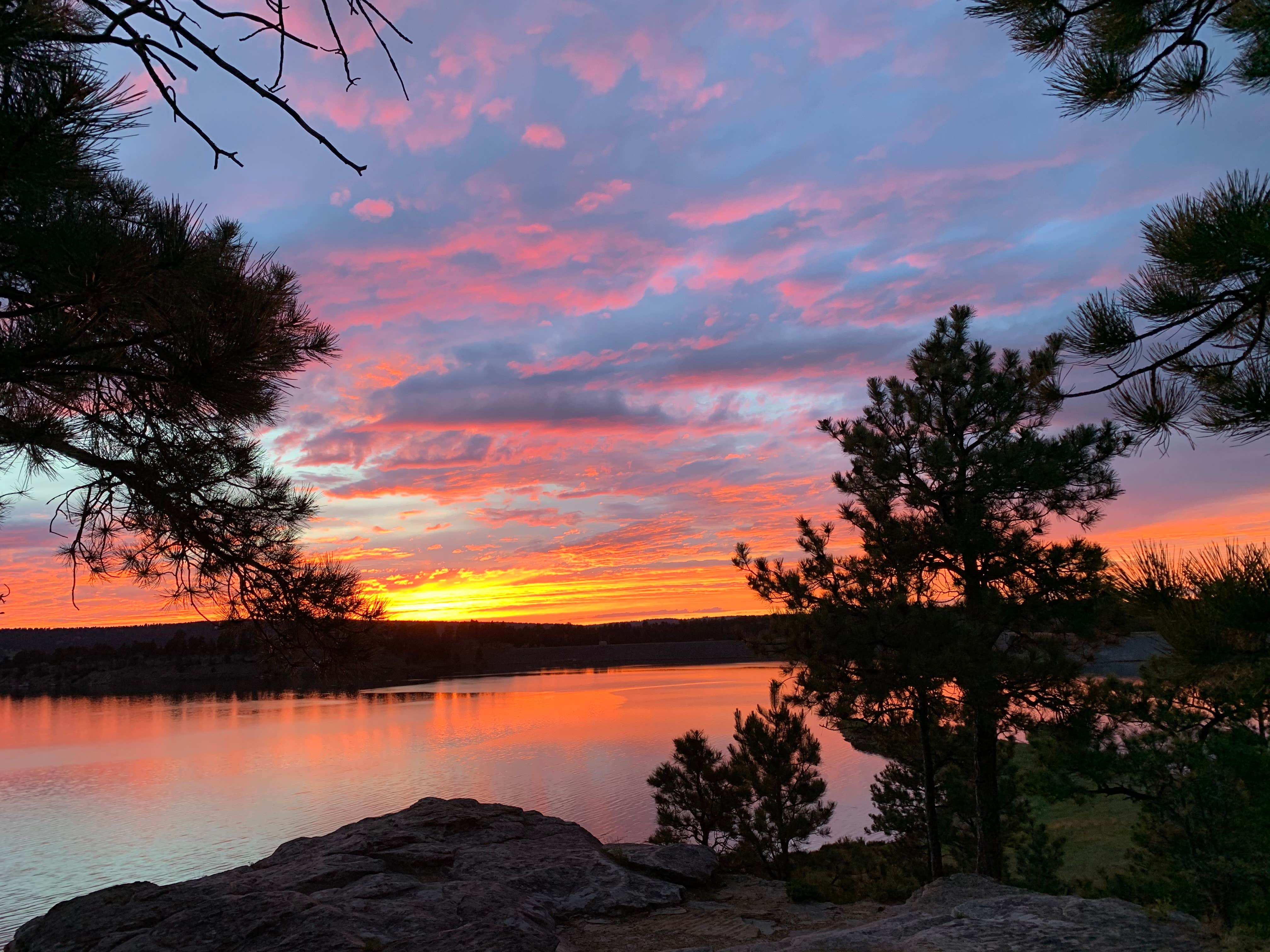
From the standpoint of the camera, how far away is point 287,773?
3606 centimetres

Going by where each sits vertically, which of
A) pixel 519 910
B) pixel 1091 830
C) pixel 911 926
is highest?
pixel 519 910

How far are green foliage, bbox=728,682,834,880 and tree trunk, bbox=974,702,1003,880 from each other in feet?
Answer: 11.9

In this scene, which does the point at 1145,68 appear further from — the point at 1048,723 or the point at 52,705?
the point at 52,705

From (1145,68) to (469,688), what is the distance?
8691cm

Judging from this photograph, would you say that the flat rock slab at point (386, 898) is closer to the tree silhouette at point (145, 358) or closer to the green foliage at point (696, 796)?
the tree silhouette at point (145, 358)

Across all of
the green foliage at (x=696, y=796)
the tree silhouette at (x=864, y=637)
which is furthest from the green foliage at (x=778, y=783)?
the tree silhouette at (x=864, y=637)

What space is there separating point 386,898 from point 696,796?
10.3 meters

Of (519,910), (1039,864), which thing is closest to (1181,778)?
(1039,864)

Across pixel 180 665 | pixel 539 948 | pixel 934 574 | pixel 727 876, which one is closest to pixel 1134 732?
pixel 934 574

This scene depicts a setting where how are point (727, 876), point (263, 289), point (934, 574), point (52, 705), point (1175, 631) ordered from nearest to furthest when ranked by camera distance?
1. point (1175, 631)
2. point (263, 289)
3. point (727, 876)
4. point (934, 574)
5. point (52, 705)

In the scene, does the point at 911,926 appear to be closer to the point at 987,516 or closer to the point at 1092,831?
the point at 987,516

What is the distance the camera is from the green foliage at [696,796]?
639 inches

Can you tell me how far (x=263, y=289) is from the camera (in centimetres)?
721

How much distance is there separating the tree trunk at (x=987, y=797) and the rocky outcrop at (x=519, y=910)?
12.7 feet
